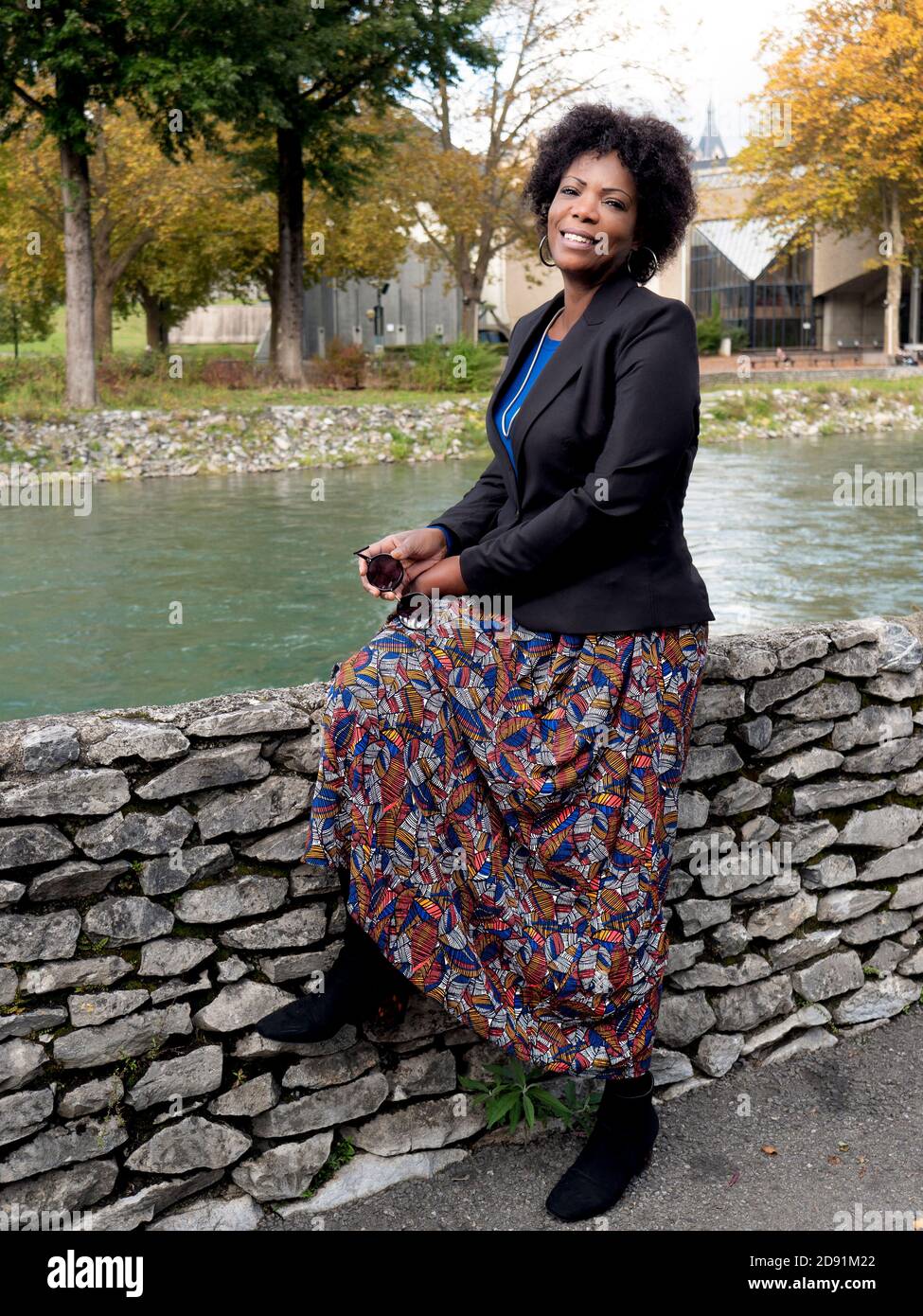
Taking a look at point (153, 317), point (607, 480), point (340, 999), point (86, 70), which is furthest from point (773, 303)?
point (340, 999)

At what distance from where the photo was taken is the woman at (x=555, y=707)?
120 inches

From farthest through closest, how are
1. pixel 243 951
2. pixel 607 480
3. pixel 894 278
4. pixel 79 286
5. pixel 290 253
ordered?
pixel 894 278 → pixel 290 253 → pixel 79 286 → pixel 243 951 → pixel 607 480

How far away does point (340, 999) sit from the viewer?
327cm

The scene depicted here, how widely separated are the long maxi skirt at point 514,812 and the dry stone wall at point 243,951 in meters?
0.35

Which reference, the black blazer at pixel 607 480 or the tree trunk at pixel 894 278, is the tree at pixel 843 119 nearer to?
the tree trunk at pixel 894 278

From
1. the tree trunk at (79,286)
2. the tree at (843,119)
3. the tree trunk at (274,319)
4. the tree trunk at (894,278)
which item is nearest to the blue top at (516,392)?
the tree trunk at (79,286)

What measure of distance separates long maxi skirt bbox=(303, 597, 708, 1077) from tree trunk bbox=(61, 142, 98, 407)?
73.9 feet

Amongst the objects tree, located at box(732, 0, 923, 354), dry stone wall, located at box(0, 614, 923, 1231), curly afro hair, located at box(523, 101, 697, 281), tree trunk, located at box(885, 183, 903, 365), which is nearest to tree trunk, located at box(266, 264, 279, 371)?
tree, located at box(732, 0, 923, 354)

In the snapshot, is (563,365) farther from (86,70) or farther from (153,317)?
(153,317)

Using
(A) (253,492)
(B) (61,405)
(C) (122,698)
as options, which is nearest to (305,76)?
(B) (61,405)

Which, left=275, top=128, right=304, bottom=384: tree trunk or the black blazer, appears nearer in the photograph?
the black blazer

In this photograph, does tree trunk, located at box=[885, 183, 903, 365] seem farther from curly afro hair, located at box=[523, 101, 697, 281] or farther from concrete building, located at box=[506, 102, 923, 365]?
curly afro hair, located at box=[523, 101, 697, 281]

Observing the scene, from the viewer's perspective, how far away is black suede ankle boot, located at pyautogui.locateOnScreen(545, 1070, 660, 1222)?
3.37 m

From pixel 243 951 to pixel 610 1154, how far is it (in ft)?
3.58
